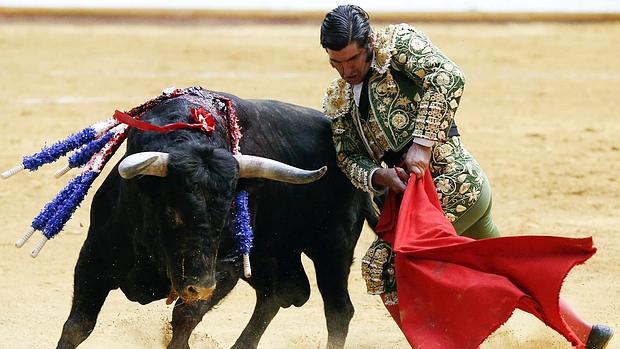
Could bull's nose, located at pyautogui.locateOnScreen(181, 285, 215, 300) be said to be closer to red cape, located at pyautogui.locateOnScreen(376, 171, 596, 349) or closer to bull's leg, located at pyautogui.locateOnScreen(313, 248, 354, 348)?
red cape, located at pyautogui.locateOnScreen(376, 171, 596, 349)

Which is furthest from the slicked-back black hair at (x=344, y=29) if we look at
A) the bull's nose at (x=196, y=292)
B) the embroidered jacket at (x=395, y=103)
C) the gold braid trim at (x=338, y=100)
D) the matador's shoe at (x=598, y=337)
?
the matador's shoe at (x=598, y=337)

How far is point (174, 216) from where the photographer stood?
441cm

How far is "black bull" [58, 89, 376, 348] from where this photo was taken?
174 inches

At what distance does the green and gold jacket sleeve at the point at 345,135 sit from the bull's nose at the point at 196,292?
2.76 feet

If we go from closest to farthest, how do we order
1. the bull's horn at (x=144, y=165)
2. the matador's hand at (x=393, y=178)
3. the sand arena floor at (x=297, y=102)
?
the bull's horn at (x=144, y=165), the matador's hand at (x=393, y=178), the sand arena floor at (x=297, y=102)

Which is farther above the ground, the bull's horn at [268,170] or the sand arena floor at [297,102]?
the bull's horn at [268,170]

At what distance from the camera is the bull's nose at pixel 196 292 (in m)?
4.39

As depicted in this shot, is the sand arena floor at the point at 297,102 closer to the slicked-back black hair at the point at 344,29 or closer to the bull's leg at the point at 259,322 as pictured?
the bull's leg at the point at 259,322

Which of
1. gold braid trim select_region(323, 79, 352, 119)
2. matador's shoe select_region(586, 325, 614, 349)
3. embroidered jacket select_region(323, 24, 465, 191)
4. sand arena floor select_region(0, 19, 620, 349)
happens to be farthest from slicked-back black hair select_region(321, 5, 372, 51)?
sand arena floor select_region(0, 19, 620, 349)

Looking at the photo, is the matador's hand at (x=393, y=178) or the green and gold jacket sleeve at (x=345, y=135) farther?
the green and gold jacket sleeve at (x=345, y=135)

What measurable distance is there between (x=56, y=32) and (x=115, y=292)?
8398 mm

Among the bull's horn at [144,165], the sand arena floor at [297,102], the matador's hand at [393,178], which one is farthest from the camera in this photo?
the sand arena floor at [297,102]

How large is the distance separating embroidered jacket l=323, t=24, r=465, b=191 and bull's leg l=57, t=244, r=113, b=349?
3.40ft

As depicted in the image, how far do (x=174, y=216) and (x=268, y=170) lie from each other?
406 millimetres
